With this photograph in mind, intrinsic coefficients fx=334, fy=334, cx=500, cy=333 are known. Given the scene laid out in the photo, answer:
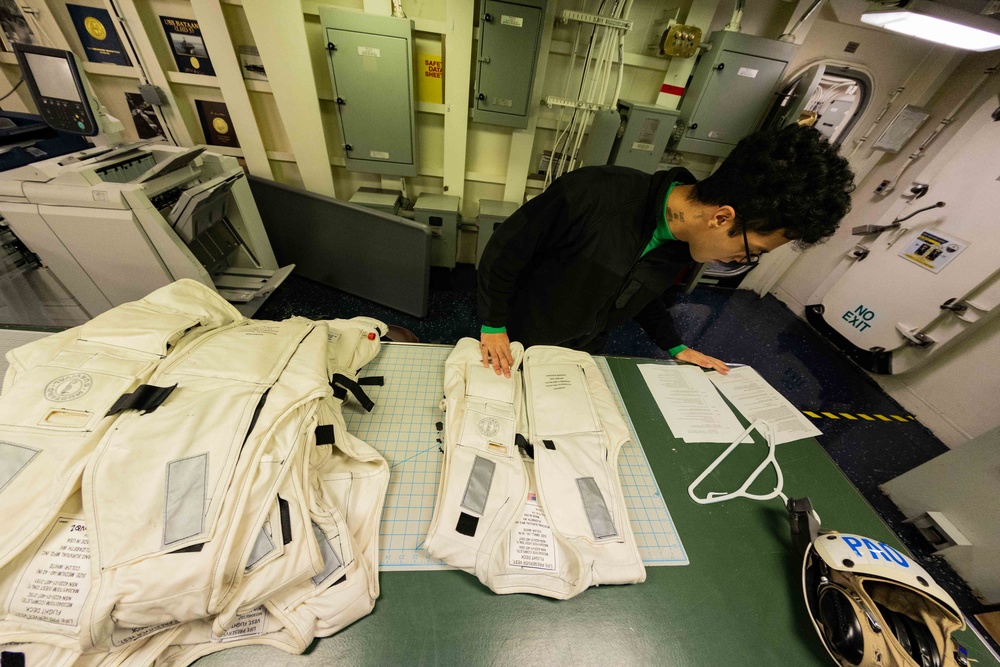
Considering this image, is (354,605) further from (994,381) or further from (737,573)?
(994,381)

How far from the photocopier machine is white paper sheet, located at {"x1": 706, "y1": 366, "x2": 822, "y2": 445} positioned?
283 cm

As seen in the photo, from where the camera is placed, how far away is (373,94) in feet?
8.75

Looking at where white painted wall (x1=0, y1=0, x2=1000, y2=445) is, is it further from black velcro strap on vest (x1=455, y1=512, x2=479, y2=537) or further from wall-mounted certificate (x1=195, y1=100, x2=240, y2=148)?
black velcro strap on vest (x1=455, y1=512, x2=479, y2=537)

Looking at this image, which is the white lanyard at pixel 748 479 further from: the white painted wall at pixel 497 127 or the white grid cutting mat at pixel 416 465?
the white painted wall at pixel 497 127

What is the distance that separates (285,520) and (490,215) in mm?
2901

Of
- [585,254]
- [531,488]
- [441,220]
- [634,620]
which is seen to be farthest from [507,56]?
[634,620]

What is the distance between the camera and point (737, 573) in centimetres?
95

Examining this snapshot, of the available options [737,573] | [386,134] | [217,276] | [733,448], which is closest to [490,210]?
[386,134]

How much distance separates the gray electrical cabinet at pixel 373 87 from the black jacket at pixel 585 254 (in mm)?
2112

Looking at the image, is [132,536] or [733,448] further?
[733,448]

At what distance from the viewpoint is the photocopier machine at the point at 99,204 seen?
1.60 m

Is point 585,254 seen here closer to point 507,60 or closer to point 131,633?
point 131,633

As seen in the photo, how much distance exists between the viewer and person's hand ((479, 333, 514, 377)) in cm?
123

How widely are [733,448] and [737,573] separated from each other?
1.44ft
